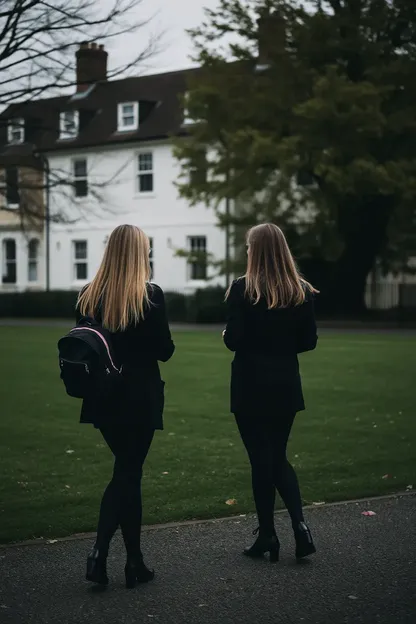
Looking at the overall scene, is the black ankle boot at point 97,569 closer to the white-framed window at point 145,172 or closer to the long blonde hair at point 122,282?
the long blonde hair at point 122,282

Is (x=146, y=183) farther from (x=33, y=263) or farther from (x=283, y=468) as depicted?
(x=283, y=468)

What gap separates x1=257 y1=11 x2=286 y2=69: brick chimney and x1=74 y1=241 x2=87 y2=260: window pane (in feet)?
51.8

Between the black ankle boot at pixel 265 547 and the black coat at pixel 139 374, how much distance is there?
1.00 metres

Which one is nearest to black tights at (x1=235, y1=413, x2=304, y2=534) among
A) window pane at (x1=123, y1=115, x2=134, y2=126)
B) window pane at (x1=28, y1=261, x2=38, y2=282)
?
window pane at (x1=123, y1=115, x2=134, y2=126)

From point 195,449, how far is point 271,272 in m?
4.27

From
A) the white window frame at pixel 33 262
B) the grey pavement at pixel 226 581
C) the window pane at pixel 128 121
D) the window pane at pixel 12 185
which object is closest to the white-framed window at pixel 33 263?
the white window frame at pixel 33 262

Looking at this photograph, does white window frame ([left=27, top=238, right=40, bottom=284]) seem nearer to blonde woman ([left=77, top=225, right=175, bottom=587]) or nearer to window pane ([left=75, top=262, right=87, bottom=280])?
window pane ([left=75, top=262, right=87, bottom=280])

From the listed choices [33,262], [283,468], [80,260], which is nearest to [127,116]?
[80,260]

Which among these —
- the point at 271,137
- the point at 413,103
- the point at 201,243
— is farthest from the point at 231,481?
the point at 201,243

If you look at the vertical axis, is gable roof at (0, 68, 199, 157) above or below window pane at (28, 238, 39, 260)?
above

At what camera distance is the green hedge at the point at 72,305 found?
33375 mm

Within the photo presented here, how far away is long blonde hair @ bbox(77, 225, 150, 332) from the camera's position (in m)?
4.83

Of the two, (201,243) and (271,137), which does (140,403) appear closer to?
(271,137)

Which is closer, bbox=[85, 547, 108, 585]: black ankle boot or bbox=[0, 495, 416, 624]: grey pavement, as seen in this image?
bbox=[0, 495, 416, 624]: grey pavement
